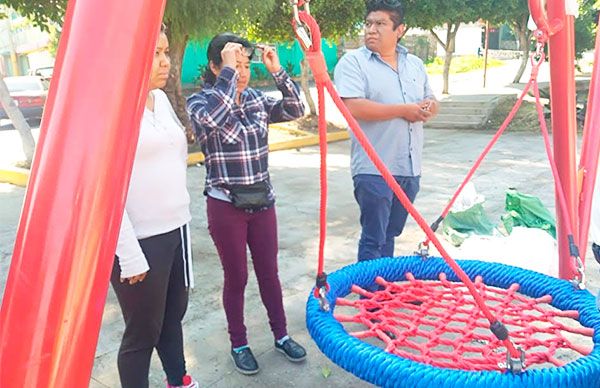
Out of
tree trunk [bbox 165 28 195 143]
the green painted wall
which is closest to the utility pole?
the green painted wall

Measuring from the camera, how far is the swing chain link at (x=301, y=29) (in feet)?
3.70

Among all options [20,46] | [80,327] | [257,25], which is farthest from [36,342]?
[20,46]

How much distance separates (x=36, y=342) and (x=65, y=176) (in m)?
0.15

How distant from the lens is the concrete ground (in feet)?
7.82

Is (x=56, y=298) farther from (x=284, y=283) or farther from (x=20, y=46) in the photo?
(x=20, y=46)

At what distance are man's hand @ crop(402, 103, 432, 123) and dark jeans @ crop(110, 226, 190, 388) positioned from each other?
1.13 metres

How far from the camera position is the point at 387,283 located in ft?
6.44

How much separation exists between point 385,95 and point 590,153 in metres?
0.85

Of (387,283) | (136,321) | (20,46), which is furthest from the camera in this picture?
(20,46)

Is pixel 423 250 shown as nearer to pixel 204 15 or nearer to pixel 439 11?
pixel 204 15

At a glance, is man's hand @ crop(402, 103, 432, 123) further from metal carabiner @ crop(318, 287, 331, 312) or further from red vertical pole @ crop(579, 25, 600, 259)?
metal carabiner @ crop(318, 287, 331, 312)

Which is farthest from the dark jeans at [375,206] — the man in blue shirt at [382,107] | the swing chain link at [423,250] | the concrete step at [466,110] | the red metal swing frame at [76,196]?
the concrete step at [466,110]

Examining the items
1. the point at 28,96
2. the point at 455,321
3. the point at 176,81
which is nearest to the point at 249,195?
the point at 455,321

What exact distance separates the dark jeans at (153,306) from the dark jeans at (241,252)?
0.29 metres
